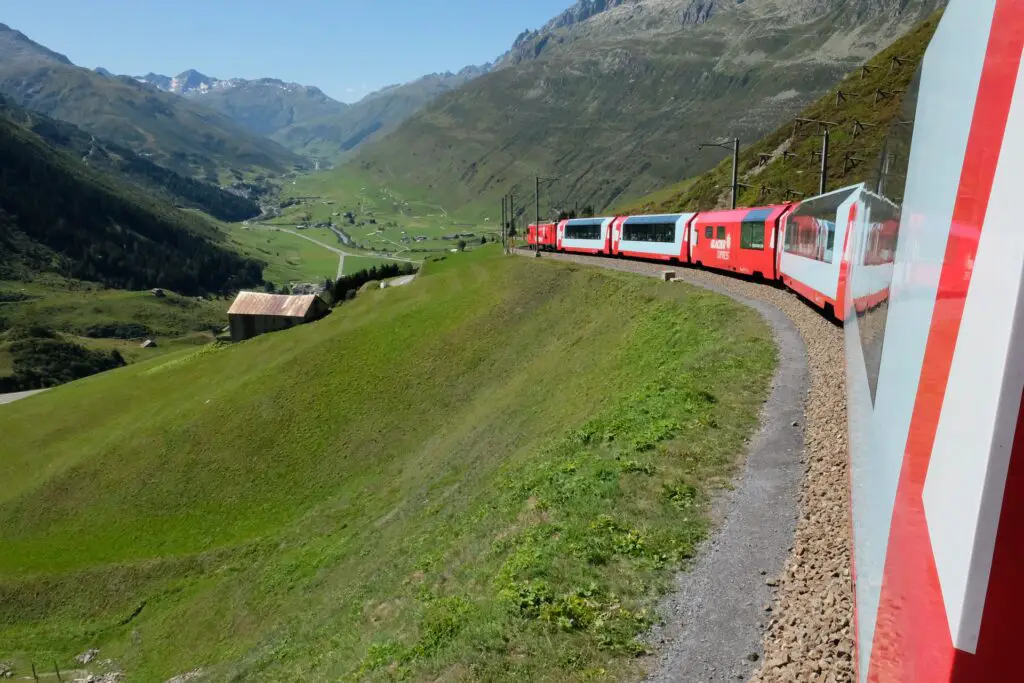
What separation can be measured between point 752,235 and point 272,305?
80.9 m

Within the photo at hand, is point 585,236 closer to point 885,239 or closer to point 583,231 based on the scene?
point 583,231

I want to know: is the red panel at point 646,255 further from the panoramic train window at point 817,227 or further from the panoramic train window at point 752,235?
the panoramic train window at point 817,227

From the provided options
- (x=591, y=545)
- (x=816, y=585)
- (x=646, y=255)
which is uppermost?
(x=646, y=255)

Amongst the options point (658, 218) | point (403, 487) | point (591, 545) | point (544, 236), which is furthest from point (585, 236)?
point (591, 545)

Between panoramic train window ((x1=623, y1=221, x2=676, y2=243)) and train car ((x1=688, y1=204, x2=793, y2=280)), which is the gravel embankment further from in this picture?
panoramic train window ((x1=623, y1=221, x2=676, y2=243))

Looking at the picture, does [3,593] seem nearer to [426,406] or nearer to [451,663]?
[426,406]

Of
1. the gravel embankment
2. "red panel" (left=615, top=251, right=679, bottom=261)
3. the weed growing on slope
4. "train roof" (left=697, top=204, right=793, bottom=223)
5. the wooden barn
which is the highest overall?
"train roof" (left=697, top=204, right=793, bottom=223)

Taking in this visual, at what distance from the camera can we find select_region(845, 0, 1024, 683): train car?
2.75m

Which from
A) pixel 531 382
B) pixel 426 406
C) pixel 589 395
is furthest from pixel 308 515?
pixel 589 395

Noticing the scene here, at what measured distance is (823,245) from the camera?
908 inches

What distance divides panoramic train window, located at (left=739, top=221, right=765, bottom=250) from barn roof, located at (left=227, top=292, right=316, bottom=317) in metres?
72.1

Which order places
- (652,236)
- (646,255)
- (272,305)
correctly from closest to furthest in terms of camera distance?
(652,236), (646,255), (272,305)

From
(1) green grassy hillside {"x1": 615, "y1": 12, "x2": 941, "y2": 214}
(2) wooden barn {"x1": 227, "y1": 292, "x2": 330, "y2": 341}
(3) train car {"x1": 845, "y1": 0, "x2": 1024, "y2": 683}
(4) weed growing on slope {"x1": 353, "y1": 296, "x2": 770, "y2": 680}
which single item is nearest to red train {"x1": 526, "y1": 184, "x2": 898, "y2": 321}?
(3) train car {"x1": 845, "y1": 0, "x2": 1024, "y2": 683}

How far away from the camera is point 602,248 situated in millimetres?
64125
